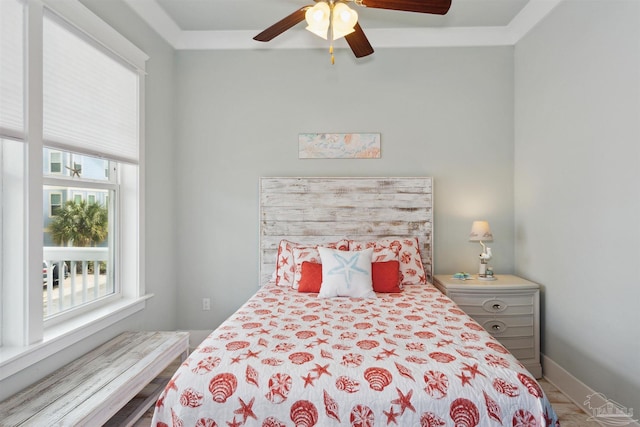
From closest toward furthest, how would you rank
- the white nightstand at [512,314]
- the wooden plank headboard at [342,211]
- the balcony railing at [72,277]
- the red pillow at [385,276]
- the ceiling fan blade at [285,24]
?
1. the ceiling fan blade at [285,24]
2. the balcony railing at [72,277]
3. the red pillow at [385,276]
4. the white nightstand at [512,314]
5. the wooden plank headboard at [342,211]

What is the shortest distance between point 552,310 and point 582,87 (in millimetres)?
1650

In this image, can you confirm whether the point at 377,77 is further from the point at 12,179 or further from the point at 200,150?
the point at 12,179

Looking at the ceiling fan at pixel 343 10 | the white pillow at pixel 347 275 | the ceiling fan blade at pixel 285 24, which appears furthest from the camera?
the white pillow at pixel 347 275

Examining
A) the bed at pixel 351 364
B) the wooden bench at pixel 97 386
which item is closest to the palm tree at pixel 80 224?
the wooden bench at pixel 97 386

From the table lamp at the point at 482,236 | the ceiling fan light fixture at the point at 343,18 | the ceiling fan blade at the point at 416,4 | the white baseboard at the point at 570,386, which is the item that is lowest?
the white baseboard at the point at 570,386

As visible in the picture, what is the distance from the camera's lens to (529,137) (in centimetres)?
290

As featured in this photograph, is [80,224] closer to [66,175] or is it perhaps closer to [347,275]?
[66,175]

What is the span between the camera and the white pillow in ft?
7.91

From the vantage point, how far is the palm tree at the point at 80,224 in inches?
78.1

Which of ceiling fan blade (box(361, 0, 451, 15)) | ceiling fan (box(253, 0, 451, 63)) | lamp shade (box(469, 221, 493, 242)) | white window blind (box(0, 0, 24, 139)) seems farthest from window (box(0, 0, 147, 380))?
lamp shade (box(469, 221, 493, 242))

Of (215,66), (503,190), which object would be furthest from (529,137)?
(215,66)

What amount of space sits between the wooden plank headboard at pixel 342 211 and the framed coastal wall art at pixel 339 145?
0.77ft

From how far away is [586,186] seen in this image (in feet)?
7.30

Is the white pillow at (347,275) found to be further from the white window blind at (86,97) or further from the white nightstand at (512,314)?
the white window blind at (86,97)
